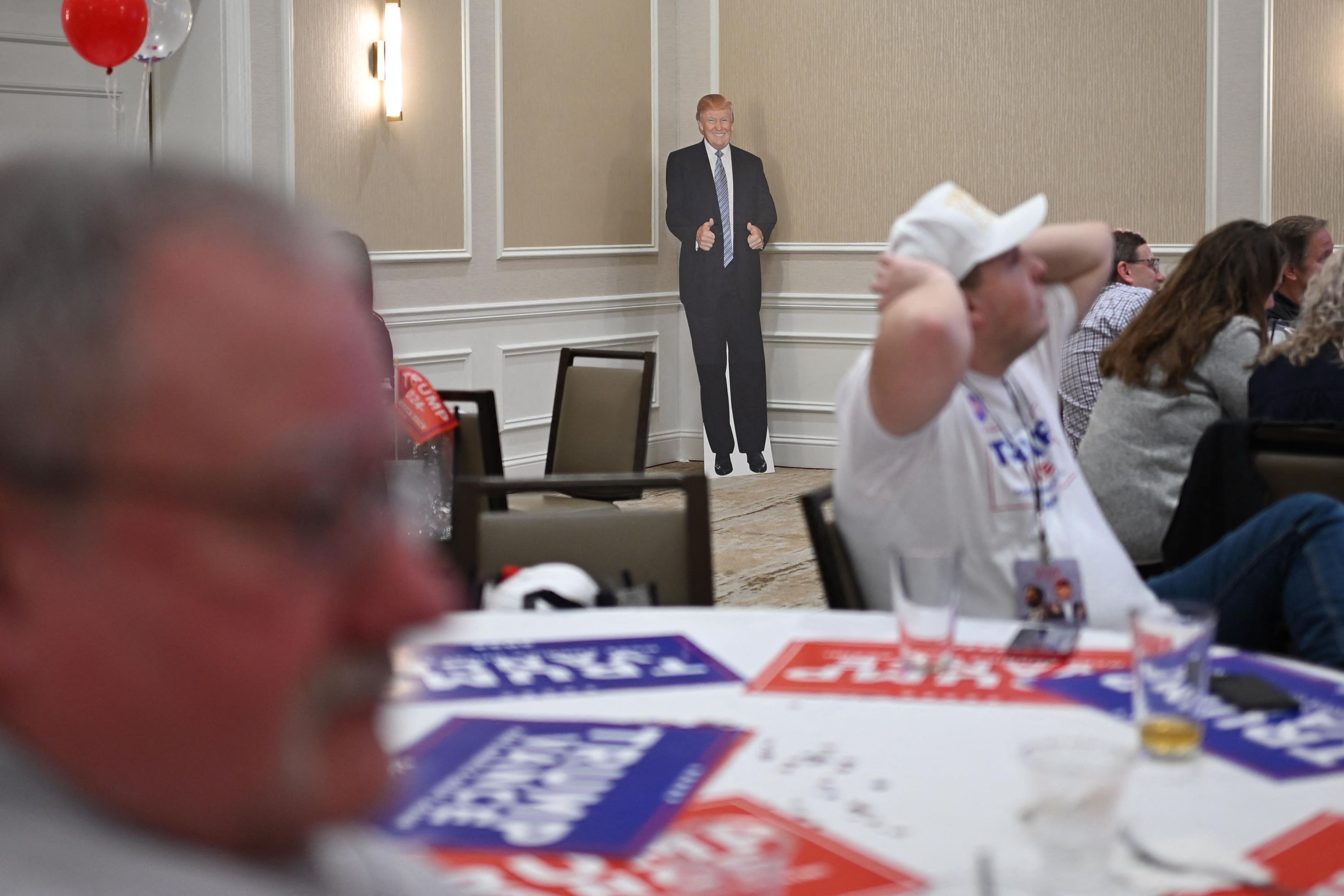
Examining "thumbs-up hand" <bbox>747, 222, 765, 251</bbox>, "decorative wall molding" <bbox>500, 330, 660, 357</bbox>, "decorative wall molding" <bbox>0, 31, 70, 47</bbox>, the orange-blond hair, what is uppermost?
the orange-blond hair

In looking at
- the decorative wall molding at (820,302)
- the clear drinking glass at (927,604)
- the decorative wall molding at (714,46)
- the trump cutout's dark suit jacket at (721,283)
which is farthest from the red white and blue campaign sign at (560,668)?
the decorative wall molding at (714,46)

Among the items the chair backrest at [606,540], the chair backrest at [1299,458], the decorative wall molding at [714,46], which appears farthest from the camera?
the decorative wall molding at [714,46]

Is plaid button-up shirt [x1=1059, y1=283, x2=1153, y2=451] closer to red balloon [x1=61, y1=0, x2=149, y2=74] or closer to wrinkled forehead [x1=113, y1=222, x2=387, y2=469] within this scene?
red balloon [x1=61, y1=0, x2=149, y2=74]

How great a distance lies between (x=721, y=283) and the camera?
7.27 m

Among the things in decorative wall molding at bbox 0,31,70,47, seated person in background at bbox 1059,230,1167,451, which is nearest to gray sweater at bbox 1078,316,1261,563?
seated person in background at bbox 1059,230,1167,451

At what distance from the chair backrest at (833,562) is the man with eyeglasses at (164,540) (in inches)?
63.0

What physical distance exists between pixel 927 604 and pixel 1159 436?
6.70ft

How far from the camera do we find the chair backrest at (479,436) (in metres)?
3.62

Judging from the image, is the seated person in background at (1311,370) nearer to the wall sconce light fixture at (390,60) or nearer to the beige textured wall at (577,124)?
the wall sconce light fixture at (390,60)

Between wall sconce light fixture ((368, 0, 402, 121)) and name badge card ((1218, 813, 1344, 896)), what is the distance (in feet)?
18.3

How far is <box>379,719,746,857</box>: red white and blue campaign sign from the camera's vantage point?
100 cm

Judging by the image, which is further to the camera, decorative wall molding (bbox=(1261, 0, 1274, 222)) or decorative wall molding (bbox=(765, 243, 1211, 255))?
decorative wall molding (bbox=(765, 243, 1211, 255))

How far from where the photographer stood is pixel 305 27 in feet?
18.7

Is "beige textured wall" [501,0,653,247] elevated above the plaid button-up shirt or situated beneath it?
elevated above
